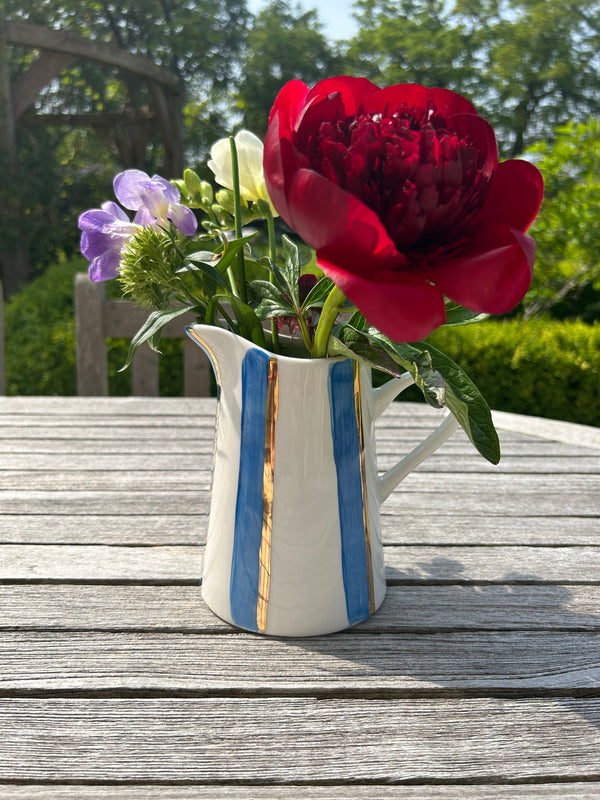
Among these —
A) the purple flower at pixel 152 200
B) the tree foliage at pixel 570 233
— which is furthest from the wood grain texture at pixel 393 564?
the tree foliage at pixel 570 233

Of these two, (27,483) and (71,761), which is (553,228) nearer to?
(27,483)

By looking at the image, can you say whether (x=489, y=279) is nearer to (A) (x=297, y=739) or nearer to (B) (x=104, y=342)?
(A) (x=297, y=739)

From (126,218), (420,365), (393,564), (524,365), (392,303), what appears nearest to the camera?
(392,303)

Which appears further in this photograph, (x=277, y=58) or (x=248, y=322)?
(x=277, y=58)

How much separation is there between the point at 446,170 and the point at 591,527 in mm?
599

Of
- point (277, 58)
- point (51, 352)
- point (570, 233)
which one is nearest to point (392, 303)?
point (51, 352)

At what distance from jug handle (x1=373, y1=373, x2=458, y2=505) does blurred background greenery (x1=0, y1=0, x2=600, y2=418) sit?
225 cm

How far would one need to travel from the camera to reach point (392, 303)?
0.39 metres

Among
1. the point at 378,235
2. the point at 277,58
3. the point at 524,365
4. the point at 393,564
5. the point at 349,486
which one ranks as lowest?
the point at 524,365

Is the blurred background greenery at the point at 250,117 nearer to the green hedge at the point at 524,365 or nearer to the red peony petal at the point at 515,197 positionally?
the green hedge at the point at 524,365

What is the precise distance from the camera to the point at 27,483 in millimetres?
962

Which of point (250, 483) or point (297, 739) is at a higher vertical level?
point (250, 483)

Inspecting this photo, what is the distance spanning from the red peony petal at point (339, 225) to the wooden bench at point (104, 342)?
1.33 m

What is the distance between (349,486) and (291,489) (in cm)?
5
